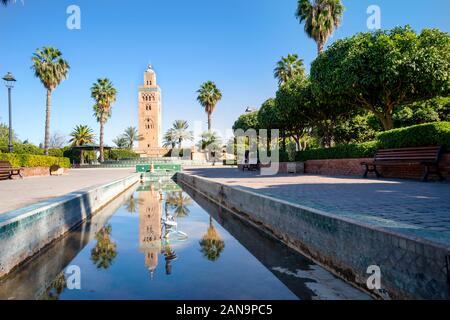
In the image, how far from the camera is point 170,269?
4219 millimetres

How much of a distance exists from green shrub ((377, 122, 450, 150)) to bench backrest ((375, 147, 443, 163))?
1.43 feet

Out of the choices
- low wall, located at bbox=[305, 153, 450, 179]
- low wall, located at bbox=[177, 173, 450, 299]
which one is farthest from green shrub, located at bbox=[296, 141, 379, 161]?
low wall, located at bbox=[177, 173, 450, 299]

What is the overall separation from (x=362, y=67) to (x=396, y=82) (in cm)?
197

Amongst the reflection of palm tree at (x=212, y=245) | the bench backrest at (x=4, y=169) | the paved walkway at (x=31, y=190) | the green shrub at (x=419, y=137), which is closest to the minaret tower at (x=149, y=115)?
the bench backrest at (x=4, y=169)

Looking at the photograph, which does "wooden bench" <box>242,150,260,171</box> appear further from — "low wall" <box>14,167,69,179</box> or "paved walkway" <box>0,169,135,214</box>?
"low wall" <box>14,167,69,179</box>

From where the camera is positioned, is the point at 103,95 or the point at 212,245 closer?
the point at 212,245

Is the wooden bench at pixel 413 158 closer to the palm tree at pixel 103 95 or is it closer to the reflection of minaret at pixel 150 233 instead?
the reflection of minaret at pixel 150 233

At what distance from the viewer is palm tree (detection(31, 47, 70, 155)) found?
32625 millimetres

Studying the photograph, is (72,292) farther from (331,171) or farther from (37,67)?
(37,67)

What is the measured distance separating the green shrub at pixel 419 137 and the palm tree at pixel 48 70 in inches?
1250

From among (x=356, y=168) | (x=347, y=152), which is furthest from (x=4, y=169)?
(x=356, y=168)

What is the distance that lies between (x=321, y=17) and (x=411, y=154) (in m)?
20.7

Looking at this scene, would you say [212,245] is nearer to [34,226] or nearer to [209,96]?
[34,226]

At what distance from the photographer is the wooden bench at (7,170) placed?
17.1m
